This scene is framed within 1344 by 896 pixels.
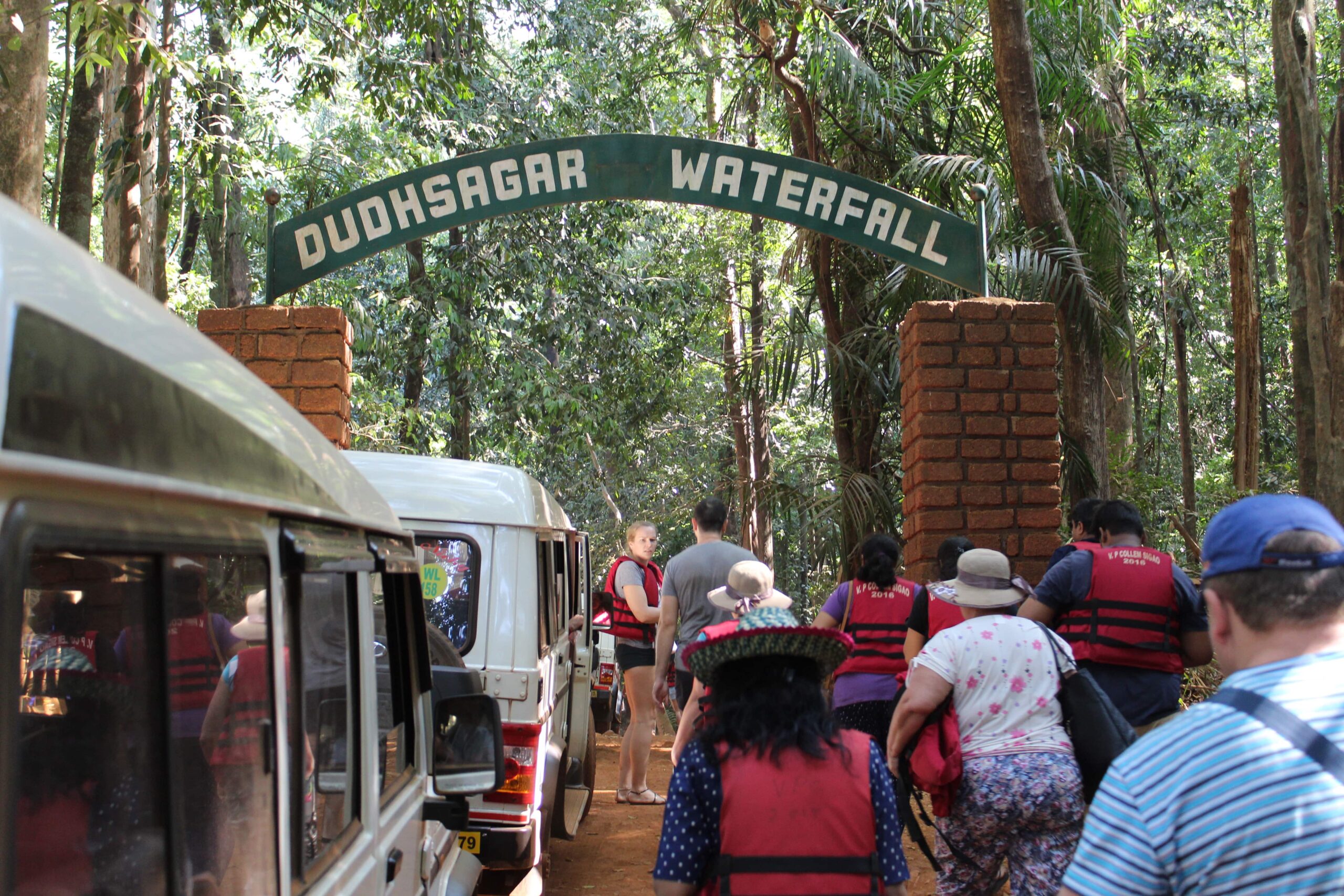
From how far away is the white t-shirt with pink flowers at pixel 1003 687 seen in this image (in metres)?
3.93

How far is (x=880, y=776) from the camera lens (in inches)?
106

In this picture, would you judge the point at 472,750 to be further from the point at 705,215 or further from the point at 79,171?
the point at 705,215

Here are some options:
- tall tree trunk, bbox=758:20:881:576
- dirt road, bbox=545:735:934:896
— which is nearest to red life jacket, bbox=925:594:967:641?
dirt road, bbox=545:735:934:896

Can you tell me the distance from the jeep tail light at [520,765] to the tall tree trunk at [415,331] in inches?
521

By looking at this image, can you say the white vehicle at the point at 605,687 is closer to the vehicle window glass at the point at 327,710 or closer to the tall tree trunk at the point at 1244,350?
the tall tree trunk at the point at 1244,350

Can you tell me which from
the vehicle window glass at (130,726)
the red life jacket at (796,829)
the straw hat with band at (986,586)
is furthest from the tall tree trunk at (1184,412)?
the vehicle window glass at (130,726)

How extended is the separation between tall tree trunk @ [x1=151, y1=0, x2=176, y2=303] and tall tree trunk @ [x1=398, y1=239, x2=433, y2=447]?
5181 mm

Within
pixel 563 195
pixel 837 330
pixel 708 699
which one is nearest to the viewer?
pixel 708 699

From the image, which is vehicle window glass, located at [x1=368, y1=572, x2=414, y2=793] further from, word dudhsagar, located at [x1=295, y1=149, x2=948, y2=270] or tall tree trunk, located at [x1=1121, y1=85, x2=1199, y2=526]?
tall tree trunk, located at [x1=1121, y1=85, x2=1199, y2=526]

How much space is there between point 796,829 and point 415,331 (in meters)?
16.6

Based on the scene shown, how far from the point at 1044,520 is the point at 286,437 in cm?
521

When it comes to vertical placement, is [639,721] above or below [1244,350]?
below

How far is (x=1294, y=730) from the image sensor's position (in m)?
1.79

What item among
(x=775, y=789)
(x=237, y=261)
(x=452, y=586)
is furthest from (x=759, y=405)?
(x=775, y=789)
